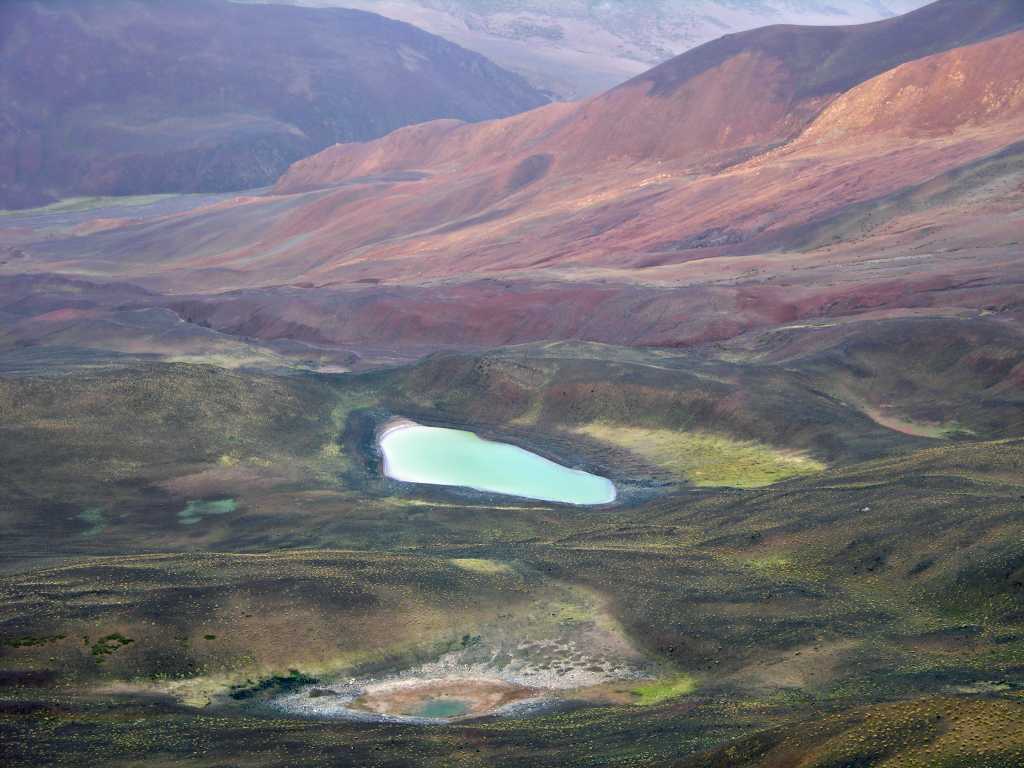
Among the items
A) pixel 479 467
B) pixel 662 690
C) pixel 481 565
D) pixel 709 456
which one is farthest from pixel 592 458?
pixel 662 690

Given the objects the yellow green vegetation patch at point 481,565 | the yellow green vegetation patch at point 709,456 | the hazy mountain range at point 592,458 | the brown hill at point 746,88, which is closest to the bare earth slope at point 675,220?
the brown hill at point 746,88

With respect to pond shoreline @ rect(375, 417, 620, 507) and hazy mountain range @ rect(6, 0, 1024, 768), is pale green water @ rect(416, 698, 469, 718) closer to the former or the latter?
hazy mountain range @ rect(6, 0, 1024, 768)

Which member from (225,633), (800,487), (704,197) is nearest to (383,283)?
(704,197)

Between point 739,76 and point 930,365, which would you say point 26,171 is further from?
point 930,365

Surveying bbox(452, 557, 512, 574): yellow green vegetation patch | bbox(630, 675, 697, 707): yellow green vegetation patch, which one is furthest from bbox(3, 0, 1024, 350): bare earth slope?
bbox(630, 675, 697, 707): yellow green vegetation patch

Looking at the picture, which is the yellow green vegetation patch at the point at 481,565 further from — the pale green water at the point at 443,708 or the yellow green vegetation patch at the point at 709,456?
the yellow green vegetation patch at the point at 709,456
